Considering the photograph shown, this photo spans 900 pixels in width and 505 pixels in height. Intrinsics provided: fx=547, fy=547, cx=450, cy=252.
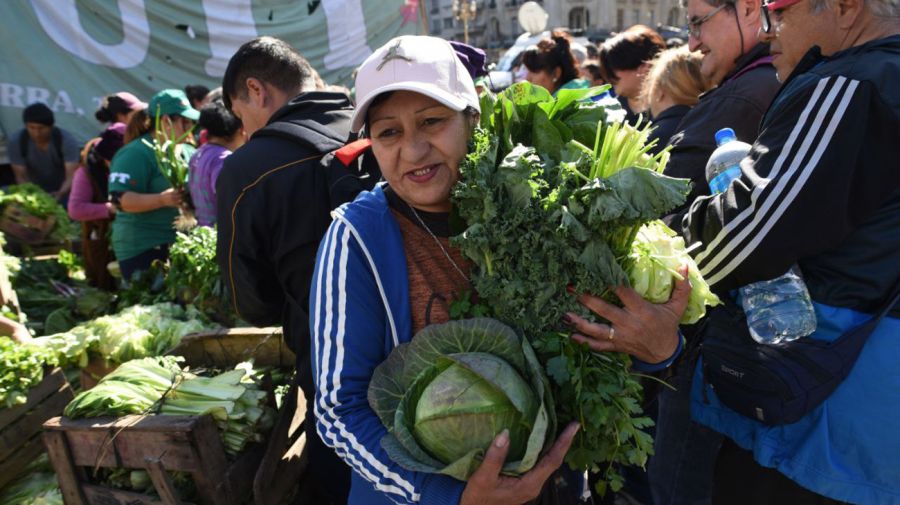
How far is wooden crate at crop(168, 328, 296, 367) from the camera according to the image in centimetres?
315

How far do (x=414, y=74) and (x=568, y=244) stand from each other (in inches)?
24.3

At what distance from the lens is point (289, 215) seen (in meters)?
2.44

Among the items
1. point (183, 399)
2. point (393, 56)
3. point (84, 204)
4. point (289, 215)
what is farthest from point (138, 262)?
point (393, 56)

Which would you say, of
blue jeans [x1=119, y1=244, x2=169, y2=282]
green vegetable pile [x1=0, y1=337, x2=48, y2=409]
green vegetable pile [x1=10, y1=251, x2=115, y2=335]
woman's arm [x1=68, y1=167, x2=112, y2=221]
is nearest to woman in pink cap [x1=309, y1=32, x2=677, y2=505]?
green vegetable pile [x1=0, y1=337, x2=48, y2=409]

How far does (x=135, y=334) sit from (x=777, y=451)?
11.8 feet

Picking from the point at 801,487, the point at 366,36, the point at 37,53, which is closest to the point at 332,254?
the point at 801,487

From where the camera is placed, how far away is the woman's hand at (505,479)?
129 cm

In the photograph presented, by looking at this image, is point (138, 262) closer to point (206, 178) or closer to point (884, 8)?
point (206, 178)

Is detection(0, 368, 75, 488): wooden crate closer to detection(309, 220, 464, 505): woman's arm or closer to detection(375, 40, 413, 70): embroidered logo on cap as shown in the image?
detection(309, 220, 464, 505): woman's arm

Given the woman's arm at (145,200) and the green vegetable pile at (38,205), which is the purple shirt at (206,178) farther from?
the green vegetable pile at (38,205)

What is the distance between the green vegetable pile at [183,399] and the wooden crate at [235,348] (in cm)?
31

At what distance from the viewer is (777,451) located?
68.4 inches

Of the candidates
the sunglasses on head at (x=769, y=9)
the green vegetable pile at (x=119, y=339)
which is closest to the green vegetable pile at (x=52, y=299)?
the green vegetable pile at (x=119, y=339)

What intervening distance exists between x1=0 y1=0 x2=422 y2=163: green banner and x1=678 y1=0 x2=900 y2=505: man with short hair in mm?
8247
